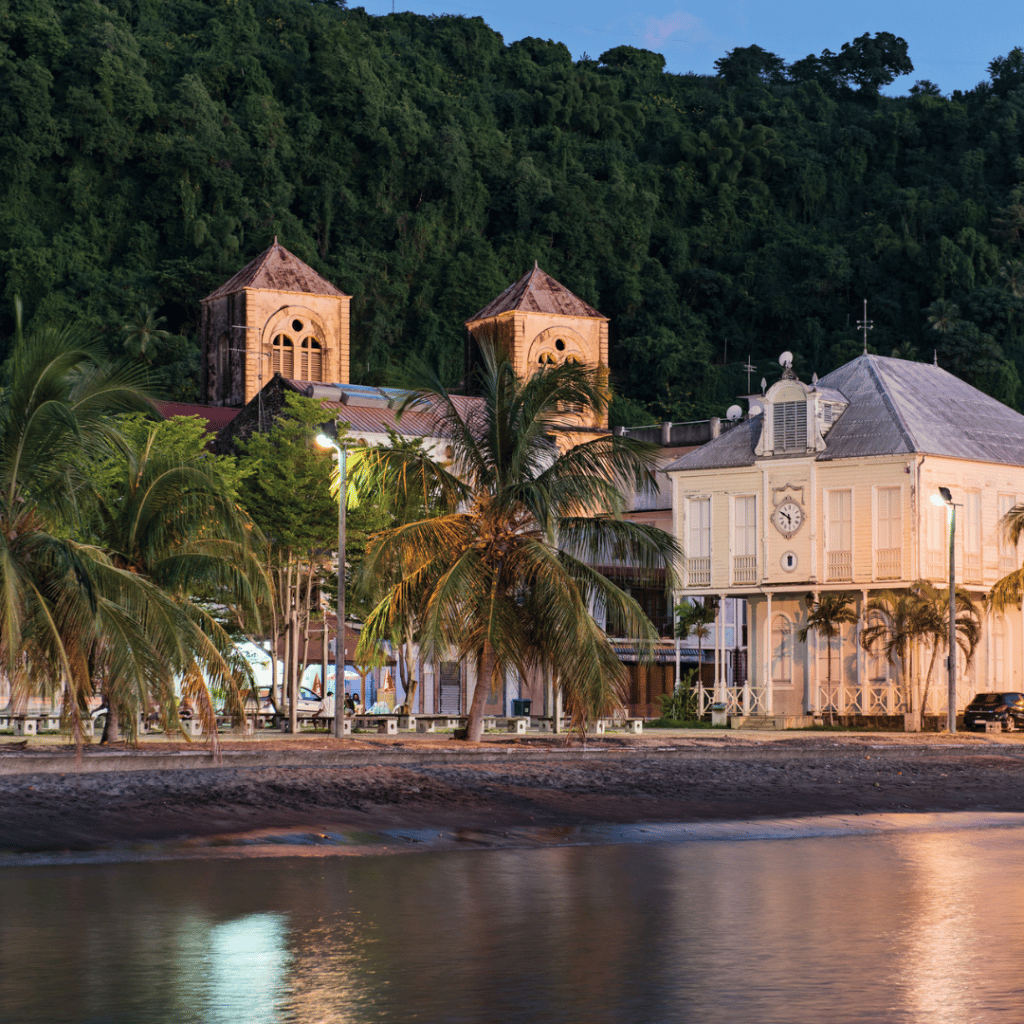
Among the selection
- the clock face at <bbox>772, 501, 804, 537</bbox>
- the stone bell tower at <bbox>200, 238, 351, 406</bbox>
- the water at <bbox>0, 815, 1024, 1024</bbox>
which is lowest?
the water at <bbox>0, 815, 1024, 1024</bbox>

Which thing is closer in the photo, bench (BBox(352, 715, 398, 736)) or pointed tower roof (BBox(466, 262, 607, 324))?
bench (BBox(352, 715, 398, 736))

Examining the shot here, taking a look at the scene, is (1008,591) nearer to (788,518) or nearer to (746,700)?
(788,518)

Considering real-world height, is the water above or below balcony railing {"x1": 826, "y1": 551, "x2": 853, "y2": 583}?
below

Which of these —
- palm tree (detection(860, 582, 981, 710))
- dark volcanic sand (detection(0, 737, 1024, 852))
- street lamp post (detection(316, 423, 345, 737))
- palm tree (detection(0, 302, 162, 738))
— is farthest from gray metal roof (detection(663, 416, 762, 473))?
palm tree (detection(0, 302, 162, 738))

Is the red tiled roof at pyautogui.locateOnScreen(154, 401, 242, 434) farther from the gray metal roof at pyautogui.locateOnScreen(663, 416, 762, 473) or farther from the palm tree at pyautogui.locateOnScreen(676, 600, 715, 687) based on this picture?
the gray metal roof at pyautogui.locateOnScreen(663, 416, 762, 473)

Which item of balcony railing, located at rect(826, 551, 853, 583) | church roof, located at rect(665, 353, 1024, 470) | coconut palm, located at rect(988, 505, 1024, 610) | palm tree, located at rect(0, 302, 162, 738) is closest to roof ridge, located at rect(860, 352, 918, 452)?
church roof, located at rect(665, 353, 1024, 470)

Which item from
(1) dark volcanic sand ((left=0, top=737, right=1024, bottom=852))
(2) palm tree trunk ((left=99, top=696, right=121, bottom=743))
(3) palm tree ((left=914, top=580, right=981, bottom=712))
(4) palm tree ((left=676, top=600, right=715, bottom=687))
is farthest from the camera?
(4) palm tree ((left=676, top=600, right=715, bottom=687))

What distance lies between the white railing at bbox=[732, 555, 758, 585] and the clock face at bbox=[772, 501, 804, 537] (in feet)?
3.63

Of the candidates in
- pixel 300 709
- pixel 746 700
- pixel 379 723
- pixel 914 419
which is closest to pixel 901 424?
pixel 914 419

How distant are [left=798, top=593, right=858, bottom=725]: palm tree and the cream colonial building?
0.82ft

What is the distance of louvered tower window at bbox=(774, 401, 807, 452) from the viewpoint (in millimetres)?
45750

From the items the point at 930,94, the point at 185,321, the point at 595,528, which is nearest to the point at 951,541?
the point at 595,528

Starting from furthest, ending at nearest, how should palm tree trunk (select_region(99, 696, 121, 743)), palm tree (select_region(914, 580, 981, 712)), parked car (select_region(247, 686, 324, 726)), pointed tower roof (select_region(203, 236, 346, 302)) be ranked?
1. pointed tower roof (select_region(203, 236, 346, 302))
2. palm tree (select_region(914, 580, 981, 712))
3. parked car (select_region(247, 686, 324, 726))
4. palm tree trunk (select_region(99, 696, 121, 743))

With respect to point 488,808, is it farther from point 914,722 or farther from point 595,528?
point 914,722
